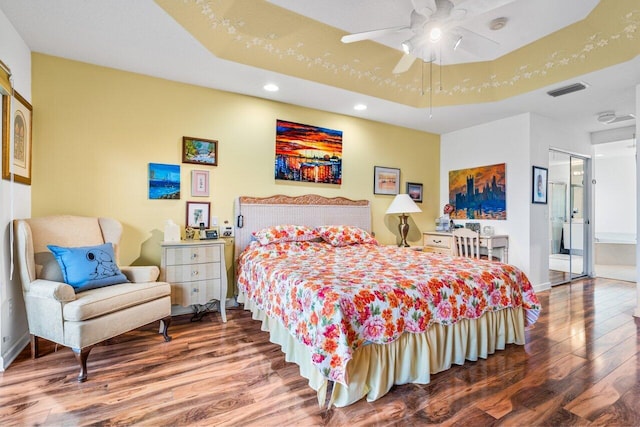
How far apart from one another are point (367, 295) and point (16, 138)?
2.93 m

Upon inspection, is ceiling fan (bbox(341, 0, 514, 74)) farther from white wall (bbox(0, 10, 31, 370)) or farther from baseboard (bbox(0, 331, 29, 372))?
baseboard (bbox(0, 331, 29, 372))

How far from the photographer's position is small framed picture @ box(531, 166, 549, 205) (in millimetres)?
4285

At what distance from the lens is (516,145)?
14.4 ft

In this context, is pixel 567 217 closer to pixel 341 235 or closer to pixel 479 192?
pixel 479 192

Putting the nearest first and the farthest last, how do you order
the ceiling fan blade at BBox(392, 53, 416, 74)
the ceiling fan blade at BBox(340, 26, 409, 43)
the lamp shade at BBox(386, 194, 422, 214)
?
the ceiling fan blade at BBox(340, 26, 409, 43) → the ceiling fan blade at BBox(392, 53, 416, 74) → the lamp shade at BBox(386, 194, 422, 214)

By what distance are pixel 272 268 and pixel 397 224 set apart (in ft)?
9.47

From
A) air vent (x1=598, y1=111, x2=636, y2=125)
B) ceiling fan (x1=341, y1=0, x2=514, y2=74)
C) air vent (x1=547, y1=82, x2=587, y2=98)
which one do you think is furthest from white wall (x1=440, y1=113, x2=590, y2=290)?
ceiling fan (x1=341, y1=0, x2=514, y2=74)

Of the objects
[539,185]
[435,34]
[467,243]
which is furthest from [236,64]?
[539,185]

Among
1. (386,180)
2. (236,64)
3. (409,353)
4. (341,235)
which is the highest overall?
(236,64)

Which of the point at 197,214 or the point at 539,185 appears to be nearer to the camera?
the point at 197,214

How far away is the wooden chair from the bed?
1.33 meters

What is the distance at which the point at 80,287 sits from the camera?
2.33m

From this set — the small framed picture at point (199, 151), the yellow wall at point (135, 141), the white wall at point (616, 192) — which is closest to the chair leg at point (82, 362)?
the yellow wall at point (135, 141)

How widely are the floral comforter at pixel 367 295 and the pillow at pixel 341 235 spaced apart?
0.70m
